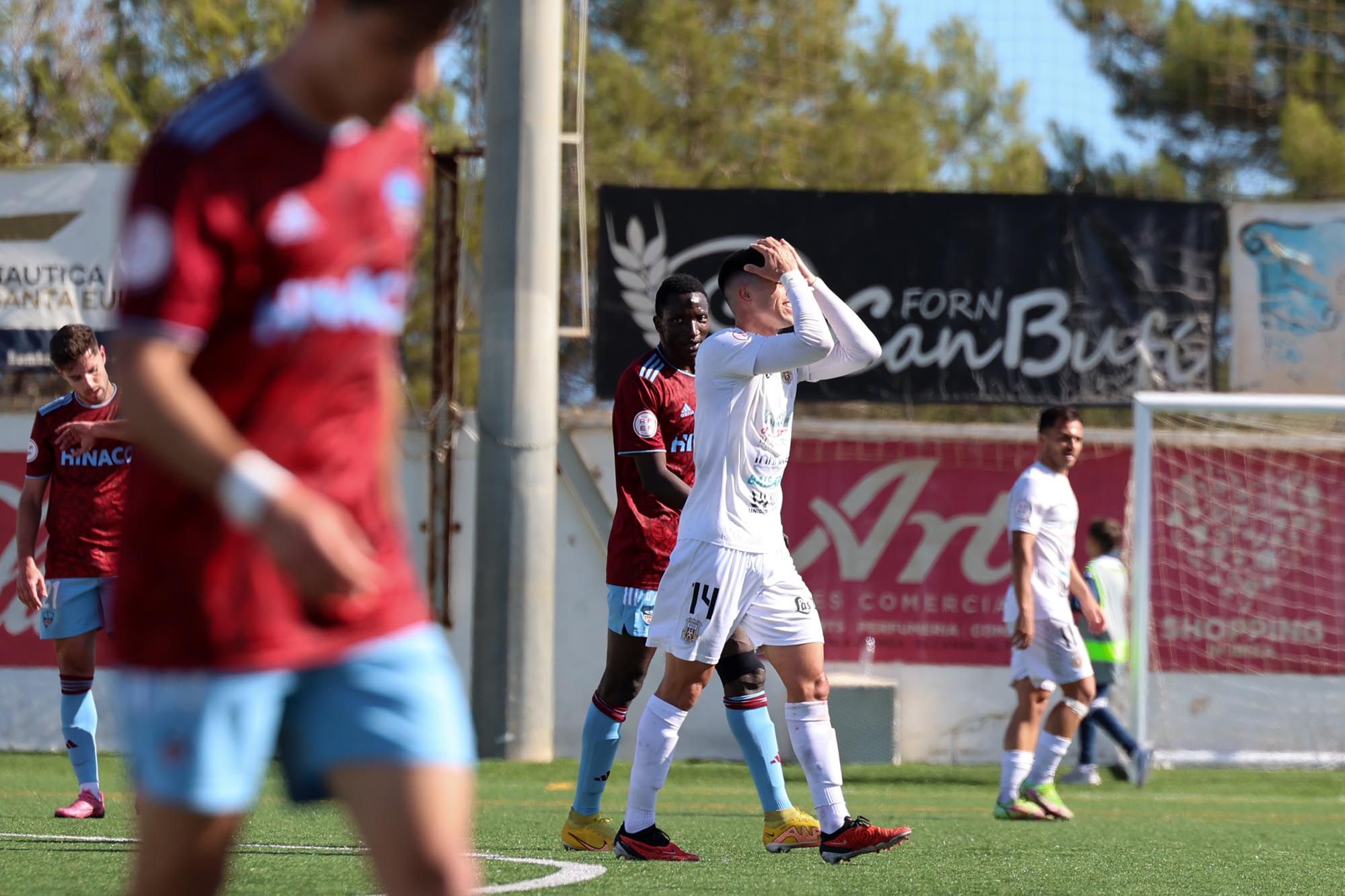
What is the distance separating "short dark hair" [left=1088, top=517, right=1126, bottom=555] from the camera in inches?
483

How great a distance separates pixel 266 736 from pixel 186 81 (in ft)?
68.9

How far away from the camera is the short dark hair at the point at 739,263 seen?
5.95m

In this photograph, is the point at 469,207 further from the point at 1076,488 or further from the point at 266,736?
the point at 266,736

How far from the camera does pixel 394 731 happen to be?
2344 millimetres

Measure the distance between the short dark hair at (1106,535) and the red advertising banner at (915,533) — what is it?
0.64 meters

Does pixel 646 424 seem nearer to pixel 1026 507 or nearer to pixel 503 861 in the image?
pixel 503 861

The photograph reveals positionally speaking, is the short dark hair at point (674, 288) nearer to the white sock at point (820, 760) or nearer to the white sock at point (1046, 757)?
the white sock at point (820, 760)

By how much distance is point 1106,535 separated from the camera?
12258 mm

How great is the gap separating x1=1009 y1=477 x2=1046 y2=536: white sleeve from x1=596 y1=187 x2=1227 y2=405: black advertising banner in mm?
4591

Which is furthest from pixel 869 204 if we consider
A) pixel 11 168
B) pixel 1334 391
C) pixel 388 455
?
pixel 388 455

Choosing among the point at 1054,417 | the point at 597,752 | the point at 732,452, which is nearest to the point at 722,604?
the point at 732,452

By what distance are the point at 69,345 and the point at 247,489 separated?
203 inches

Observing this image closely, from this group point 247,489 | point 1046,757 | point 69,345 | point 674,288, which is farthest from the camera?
point 1046,757

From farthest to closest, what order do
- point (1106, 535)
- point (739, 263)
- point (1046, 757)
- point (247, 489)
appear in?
point (1106, 535)
point (1046, 757)
point (739, 263)
point (247, 489)
